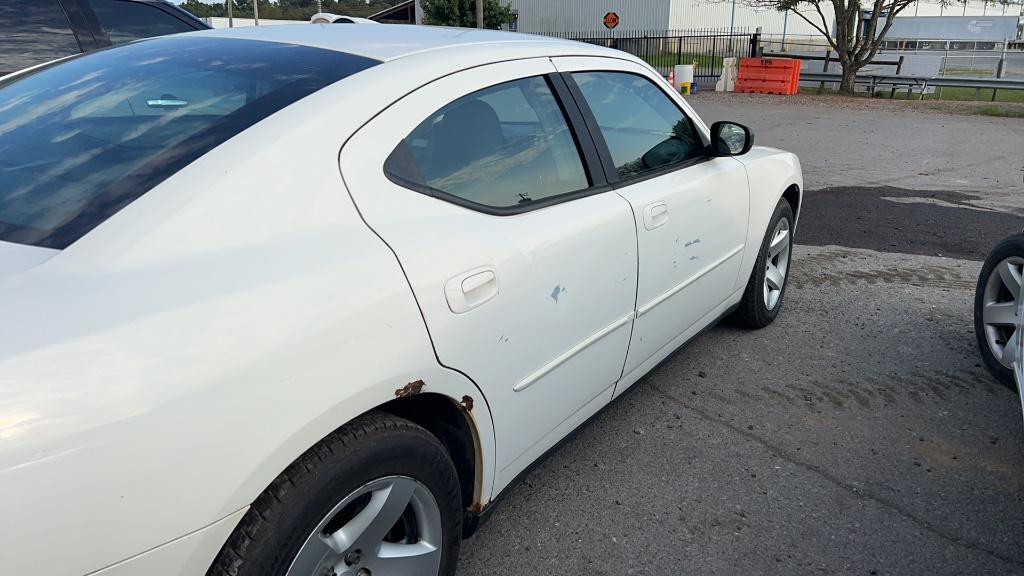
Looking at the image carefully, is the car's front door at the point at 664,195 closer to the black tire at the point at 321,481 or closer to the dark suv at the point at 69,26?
the black tire at the point at 321,481

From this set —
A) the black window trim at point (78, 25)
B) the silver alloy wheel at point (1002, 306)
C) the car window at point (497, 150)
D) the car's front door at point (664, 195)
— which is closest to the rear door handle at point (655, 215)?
the car's front door at point (664, 195)

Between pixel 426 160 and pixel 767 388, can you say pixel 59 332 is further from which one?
pixel 767 388

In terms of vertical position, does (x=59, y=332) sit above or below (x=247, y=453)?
above

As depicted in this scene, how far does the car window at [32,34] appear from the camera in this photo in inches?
201

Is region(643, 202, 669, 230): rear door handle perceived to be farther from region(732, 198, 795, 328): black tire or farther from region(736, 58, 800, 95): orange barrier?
region(736, 58, 800, 95): orange barrier

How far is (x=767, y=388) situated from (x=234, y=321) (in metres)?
2.92

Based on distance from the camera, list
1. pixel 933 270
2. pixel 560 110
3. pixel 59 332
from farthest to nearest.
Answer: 1. pixel 933 270
2. pixel 560 110
3. pixel 59 332

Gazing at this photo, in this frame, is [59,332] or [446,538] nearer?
[59,332]

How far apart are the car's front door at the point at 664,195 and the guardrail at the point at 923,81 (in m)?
18.5

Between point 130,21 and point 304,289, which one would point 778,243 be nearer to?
point 304,289

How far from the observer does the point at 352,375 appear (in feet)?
5.42

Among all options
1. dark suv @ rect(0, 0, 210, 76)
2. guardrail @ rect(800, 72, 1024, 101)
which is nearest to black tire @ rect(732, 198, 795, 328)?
dark suv @ rect(0, 0, 210, 76)

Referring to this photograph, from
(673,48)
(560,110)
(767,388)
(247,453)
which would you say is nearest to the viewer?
(247,453)

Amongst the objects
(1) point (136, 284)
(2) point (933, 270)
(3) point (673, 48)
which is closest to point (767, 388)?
(2) point (933, 270)
